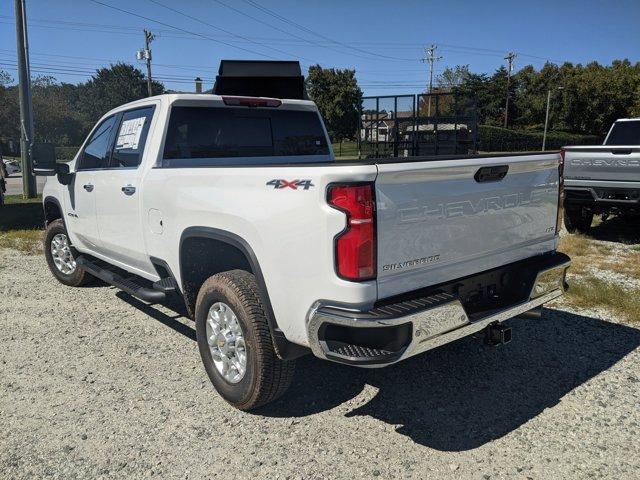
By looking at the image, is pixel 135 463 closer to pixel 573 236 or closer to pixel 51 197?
pixel 51 197

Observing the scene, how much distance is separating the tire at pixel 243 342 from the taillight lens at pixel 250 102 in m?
1.77

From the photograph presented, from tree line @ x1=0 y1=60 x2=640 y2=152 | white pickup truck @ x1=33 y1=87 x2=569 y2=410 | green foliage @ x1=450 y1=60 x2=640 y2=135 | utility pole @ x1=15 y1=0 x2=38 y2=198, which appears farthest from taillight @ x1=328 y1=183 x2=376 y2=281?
green foliage @ x1=450 y1=60 x2=640 y2=135

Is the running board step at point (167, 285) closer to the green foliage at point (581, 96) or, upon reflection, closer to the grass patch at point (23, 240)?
the grass patch at point (23, 240)

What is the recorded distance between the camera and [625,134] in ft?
33.9

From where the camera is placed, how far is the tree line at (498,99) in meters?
46.8

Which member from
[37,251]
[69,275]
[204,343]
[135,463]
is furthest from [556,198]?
[37,251]

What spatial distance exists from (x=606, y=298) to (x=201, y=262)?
4.15 m

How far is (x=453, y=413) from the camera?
133 inches

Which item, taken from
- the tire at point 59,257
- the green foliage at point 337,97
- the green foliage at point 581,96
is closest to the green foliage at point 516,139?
the green foliage at point 581,96

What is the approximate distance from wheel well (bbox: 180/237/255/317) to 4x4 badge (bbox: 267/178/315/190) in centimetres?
79

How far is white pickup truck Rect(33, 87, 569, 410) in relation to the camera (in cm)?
260

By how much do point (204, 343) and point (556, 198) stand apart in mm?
2587

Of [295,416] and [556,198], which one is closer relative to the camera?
[295,416]

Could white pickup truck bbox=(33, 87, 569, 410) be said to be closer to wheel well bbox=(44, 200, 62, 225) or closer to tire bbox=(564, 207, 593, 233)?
wheel well bbox=(44, 200, 62, 225)
